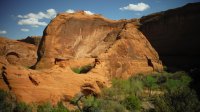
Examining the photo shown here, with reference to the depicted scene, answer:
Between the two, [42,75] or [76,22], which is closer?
[42,75]

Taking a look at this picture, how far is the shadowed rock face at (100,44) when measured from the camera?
23.7 metres

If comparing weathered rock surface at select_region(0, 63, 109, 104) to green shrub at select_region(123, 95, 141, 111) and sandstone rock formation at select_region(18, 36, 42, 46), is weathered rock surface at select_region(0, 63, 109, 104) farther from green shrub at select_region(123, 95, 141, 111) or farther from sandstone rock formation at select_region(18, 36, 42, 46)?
sandstone rock formation at select_region(18, 36, 42, 46)

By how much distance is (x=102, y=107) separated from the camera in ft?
47.6

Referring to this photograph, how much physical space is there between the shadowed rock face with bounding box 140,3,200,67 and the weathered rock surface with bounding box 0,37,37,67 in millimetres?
20442

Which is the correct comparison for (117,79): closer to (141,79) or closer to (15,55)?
(141,79)

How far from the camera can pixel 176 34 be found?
2792 cm

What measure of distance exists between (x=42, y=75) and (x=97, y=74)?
5.14 meters

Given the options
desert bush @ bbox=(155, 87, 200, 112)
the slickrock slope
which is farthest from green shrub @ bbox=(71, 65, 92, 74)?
desert bush @ bbox=(155, 87, 200, 112)

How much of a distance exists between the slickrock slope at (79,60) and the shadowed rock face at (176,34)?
1.56 m

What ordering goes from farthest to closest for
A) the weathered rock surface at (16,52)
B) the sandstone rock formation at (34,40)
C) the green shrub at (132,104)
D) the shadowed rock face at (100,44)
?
the sandstone rock formation at (34,40)
the weathered rock surface at (16,52)
the shadowed rock face at (100,44)
the green shrub at (132,104)

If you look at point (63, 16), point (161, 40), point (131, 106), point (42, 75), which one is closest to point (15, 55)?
point (63, 16)

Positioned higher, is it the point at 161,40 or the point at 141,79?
the point at 161,40

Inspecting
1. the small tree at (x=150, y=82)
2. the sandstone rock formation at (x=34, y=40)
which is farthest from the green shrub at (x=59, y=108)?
the sandstone rock formation at (x=34, y=40)

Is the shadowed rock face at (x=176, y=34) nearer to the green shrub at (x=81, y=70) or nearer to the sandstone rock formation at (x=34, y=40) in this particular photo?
the green shrub at (x=81, y=70)
